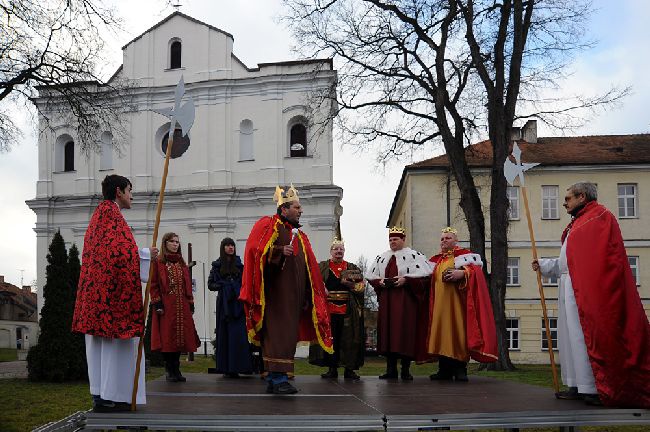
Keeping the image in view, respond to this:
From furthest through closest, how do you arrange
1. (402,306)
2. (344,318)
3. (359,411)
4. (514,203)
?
(514,203), (344,318), (402,306), (359,411)

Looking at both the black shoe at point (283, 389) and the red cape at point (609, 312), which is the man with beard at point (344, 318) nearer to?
the black shoe at point (283, 389)

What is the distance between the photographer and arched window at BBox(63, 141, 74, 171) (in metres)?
35.6

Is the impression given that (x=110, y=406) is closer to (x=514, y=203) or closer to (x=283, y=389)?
(x=283, y=389)

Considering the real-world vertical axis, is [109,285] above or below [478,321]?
above

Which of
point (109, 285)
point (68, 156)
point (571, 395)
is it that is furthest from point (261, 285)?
point (68, 156)

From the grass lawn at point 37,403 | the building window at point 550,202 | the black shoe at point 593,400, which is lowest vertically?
the grass lawn at point 37,403

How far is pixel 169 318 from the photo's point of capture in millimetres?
9375

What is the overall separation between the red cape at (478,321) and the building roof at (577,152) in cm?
2473

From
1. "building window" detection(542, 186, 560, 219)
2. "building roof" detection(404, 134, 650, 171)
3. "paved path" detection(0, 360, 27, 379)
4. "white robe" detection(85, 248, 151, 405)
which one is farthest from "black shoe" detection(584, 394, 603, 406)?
"building window" detection(542, 186, 560, 219)

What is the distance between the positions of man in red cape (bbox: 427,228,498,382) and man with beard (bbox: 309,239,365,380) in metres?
0.95

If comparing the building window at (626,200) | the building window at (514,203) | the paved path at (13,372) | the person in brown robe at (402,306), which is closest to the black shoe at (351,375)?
the person in brown robe at (402,306)

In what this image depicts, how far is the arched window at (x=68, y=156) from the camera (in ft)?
117

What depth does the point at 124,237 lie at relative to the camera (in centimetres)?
575

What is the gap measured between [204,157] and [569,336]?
28.5 m
